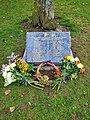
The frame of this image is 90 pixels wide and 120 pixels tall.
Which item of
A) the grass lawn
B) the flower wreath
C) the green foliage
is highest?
the green foliage

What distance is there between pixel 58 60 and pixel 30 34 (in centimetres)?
76

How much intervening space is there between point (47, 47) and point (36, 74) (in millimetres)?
635

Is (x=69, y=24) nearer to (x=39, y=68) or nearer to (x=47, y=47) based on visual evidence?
(x=47, y=47)

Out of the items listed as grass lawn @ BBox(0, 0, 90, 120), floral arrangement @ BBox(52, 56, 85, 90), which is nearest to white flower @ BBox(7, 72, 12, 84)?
grass lawn @ BBox(0, 0, 90, 120)

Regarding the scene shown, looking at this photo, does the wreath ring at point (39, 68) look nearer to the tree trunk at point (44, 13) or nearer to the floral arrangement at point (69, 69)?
the floral arrangement at point (69, 69)

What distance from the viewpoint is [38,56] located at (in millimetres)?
4184

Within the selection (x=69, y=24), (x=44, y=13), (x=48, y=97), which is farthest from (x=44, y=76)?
(x=69, y=24)

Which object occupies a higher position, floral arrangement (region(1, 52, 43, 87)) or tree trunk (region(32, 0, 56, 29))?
tree trunk (region(32, 0, 56, 29))

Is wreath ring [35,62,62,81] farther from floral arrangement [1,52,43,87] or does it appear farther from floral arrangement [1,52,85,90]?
floral arrangement [1,52,43,87]

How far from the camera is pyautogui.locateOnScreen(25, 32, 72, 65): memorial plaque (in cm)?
417

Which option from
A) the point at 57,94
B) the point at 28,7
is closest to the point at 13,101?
the point at 57,94

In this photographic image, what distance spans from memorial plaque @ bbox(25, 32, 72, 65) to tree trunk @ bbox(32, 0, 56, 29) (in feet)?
3.85

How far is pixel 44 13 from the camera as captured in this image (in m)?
5.32

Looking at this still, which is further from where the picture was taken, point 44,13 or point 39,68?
point 44,13
